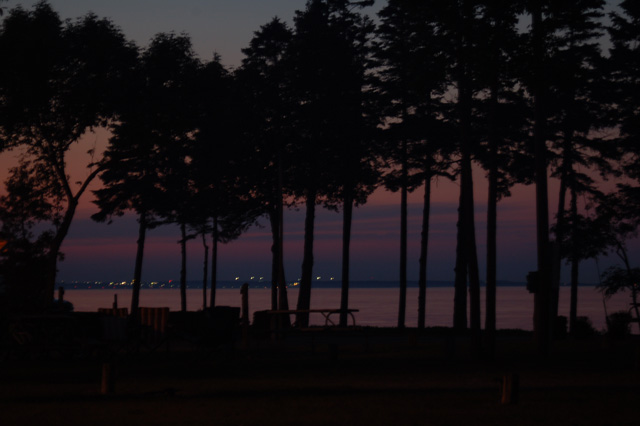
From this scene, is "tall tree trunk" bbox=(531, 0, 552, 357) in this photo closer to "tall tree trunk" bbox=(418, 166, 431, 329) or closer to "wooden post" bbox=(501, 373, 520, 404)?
"wooden post" bbox=(501, 373, 520, 404)

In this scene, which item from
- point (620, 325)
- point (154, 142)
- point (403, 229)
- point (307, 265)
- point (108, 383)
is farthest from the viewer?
point (403, 229)

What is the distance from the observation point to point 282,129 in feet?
158

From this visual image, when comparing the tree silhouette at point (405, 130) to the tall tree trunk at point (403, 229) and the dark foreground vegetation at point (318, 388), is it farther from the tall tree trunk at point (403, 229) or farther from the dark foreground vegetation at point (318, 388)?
the dark foreground vegetation at point (318, 388)

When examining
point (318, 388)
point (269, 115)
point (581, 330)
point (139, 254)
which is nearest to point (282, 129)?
point (269, 115)

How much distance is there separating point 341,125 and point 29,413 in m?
36.4

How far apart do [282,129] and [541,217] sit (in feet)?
91.7

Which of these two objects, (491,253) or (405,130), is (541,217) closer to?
(491,253)

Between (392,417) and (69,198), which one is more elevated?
(69,198)

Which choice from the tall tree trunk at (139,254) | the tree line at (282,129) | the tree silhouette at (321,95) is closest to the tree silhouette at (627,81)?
the tree line at (282,129)

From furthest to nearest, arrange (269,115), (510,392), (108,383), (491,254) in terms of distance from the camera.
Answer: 1. (269,115)
2. (491,254)
3. (108,383)
4. (510,392)

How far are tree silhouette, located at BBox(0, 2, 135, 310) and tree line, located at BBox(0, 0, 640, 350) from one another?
0.19 feet

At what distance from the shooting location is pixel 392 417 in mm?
11352

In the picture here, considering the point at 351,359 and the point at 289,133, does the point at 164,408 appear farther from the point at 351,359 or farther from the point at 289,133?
the point at 289,133

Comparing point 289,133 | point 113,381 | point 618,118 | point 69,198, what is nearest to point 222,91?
point 289,133
